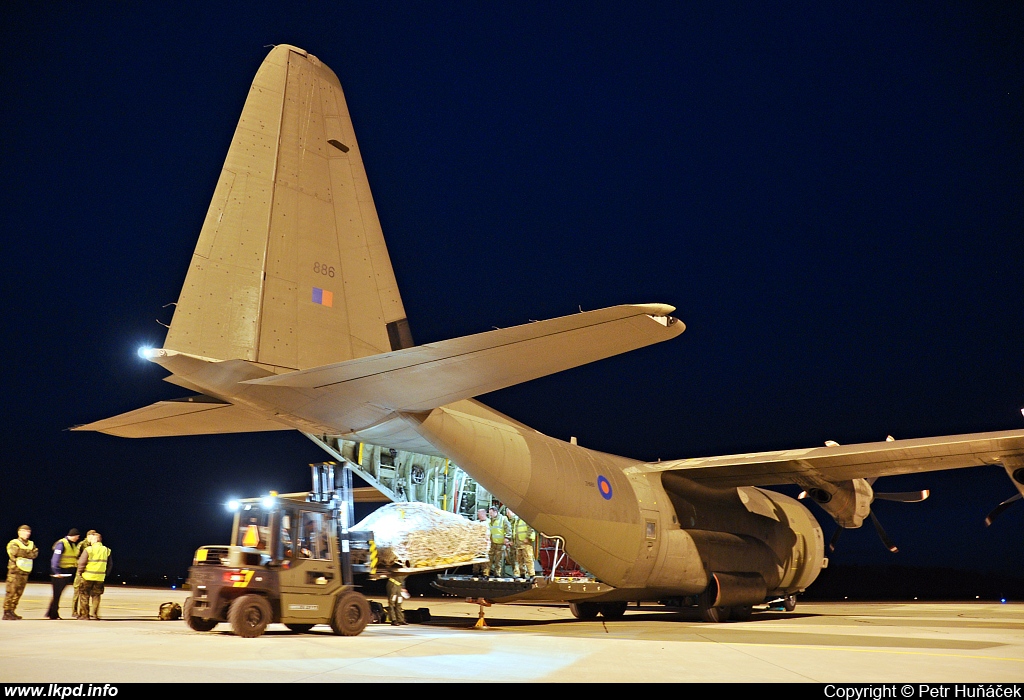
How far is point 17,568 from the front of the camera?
41.3ft

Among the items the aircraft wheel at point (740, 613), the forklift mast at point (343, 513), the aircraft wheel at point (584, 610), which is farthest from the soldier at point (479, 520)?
the aircraft wheel at point (740, 613)

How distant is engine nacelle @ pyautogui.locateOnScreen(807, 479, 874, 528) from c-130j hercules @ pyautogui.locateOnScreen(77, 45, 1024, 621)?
68 mm

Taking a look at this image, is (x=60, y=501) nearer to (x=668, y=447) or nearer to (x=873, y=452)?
(x=668, y=447)

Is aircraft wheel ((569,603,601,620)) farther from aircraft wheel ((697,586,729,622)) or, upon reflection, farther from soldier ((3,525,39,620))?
soldier ((3,525,39,620))

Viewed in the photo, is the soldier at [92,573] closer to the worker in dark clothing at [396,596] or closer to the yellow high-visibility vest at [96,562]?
the yellow high-visibility vest at [96,562]

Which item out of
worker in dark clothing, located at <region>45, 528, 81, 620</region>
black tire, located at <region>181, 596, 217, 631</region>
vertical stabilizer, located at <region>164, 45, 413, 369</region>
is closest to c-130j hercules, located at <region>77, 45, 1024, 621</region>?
vertical stabilizer, located at <region>164, 45, 413, 369</region>

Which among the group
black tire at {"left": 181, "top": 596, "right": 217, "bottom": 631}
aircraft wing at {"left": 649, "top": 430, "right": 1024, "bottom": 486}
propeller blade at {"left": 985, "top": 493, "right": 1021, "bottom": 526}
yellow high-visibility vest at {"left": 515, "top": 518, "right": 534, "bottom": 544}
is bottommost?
black tire at {"left": 181, "top": 596, "right": 217, "bottom": 631}

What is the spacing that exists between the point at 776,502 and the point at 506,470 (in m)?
9.43

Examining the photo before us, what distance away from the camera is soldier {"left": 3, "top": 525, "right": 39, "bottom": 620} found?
489 inches

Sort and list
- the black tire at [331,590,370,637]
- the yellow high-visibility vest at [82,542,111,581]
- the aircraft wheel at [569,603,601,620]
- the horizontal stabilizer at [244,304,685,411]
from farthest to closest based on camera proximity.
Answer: the aircraft wheel at [569,603,601,620] → the yellow high-visibility vest at [82,542,111,581] → the black tire at [331,590,370,637] → the horizontal stabilizer at [244,304,685,411]

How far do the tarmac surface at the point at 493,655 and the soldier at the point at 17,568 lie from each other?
0.41 meters

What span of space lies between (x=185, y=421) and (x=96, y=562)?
3552mm

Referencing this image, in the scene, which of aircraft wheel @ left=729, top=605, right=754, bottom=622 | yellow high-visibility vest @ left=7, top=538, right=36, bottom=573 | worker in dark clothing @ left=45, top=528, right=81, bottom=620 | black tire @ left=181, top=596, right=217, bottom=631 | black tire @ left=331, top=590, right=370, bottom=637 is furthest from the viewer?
aircraft wheel @ left=729, top=605, right=754, bottom=622
